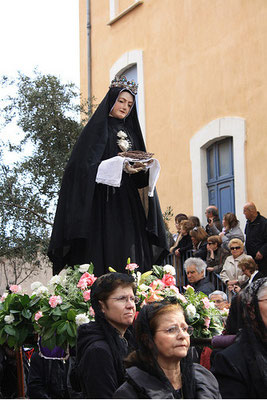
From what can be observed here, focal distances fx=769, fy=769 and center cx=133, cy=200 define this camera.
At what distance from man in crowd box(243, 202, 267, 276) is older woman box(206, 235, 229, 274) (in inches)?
17.1

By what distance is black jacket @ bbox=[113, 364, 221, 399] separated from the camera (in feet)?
10.7

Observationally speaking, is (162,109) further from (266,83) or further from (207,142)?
(266,83)

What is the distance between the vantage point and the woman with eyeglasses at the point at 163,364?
130 inches

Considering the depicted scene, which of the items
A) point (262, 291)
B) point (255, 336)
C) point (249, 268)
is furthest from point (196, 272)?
point (255, 336)

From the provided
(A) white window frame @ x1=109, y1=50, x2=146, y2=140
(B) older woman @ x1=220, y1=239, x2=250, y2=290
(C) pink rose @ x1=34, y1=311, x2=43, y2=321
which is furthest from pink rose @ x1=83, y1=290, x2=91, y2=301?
(A) white window frame @ x1=109, y1=50, x2=146, y2=140

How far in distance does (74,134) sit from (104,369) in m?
11.9

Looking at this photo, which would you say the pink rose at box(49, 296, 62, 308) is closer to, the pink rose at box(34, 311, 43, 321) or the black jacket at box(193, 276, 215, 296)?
the pink rose at box(34, 311, 43, 321)

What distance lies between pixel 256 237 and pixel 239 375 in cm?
740

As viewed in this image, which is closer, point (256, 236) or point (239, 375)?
point (239, 375)

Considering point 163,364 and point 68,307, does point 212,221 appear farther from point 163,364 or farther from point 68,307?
point 163,364

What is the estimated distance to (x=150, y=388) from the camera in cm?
326

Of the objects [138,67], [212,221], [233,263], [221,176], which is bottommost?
[233,263]

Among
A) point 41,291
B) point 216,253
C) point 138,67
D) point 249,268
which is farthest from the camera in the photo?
point 138,67

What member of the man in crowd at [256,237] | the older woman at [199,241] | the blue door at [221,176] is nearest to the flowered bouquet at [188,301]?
the man in crowd at [256,237]
